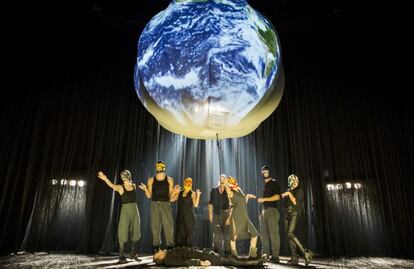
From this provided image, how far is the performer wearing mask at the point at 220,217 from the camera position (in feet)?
14.6

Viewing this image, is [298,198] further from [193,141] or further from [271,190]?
[193,141]

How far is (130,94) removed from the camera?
22.8ft

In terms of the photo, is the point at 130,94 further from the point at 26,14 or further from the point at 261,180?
the point at 261,180

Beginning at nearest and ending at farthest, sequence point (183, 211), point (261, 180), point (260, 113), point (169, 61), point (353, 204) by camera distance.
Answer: point (169, 61) → point (260, 113) → point (183, 211) → point (353, 204) → point (261, 180)

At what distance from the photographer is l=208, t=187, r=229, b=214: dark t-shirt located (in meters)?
4.53

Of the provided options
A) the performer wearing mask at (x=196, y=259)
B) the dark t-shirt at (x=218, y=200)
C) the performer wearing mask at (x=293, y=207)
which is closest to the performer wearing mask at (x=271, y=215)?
the performer wearing mask at (x=293, y=207)

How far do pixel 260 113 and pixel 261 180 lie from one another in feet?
13.8

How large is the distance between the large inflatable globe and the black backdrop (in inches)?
150

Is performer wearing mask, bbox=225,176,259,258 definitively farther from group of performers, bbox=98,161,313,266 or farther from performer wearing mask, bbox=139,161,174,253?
performer wearing mask, bbox=139,161,174,253

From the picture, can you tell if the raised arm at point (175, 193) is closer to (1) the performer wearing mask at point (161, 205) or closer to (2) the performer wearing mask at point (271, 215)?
(1) the performer wearing mask at point (161, 205)

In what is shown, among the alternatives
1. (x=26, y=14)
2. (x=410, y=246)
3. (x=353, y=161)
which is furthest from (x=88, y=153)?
(x=410, y=246)

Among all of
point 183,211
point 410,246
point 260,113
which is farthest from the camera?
point 410,246

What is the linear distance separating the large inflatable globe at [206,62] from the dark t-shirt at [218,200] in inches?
80.0

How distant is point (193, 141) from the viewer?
732 cm
